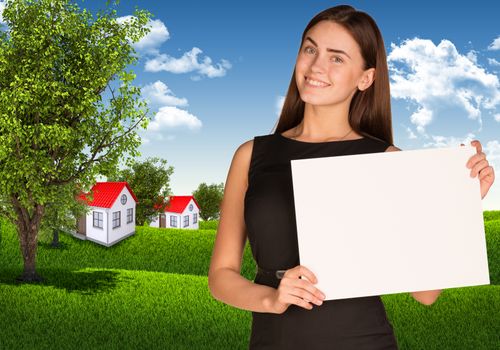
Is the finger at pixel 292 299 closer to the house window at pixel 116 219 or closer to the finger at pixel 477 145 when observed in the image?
the finger at pixel 477 145

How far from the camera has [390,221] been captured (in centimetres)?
319

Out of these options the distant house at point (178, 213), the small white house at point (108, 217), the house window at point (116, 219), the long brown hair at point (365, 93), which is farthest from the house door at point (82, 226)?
the long brown hair at point (365, 93)

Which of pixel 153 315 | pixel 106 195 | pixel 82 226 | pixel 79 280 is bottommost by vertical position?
pixel 153 315

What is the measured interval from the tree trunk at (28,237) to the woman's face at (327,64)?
65.6ft

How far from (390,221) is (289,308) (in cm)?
76

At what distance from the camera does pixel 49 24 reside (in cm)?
2011

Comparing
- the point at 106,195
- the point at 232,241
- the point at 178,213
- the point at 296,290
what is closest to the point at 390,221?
the point at 296,290

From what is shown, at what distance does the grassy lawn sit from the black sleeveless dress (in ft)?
33.5

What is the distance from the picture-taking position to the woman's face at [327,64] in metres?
3.41

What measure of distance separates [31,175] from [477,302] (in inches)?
568

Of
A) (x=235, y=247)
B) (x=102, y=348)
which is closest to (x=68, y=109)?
(x=102, y=348)

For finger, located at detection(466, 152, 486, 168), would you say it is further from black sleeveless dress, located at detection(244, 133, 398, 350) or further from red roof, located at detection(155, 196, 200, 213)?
red roof, located at detection(155, 196, 200, 213)

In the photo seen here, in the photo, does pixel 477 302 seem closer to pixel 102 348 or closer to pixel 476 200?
pixel 102 348

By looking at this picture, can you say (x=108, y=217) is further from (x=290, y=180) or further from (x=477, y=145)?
(x=477, y=145)
